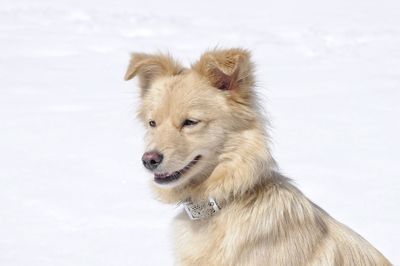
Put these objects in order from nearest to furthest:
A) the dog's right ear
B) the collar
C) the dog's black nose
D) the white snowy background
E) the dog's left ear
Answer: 1. the dog's black nose
2. the dog's left ear
3. the collar
4. the dog's right ear
5. the white snowy background

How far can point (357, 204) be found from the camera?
7.18m

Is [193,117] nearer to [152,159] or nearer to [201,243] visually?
→ [152,159]

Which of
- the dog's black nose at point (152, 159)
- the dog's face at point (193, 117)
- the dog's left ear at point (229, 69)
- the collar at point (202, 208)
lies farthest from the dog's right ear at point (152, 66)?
the collar at point (202, 208)

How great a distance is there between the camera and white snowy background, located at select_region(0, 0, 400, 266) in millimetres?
6664

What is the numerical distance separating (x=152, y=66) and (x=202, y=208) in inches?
39.4

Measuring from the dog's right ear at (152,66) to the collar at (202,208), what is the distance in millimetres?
871

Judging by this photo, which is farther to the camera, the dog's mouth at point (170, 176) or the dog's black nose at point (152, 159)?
the dog's mouth at point (170, 176)

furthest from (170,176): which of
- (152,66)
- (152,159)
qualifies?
(152,66)

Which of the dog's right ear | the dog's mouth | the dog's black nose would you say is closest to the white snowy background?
the dog's right ear

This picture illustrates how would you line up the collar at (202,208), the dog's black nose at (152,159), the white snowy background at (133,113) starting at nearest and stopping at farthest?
1. the dog's black nose at (152,159)
2. the collar at (202,208)
3. the white snowy background at (133,113)

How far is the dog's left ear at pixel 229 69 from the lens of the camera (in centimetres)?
438

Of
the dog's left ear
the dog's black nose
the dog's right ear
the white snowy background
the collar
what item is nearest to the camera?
the dog's black nose

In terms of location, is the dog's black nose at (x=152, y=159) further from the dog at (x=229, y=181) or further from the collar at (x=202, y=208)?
the collar at (x=202, y=208)

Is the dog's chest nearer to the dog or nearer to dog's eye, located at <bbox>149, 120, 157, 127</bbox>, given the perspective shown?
the dog
